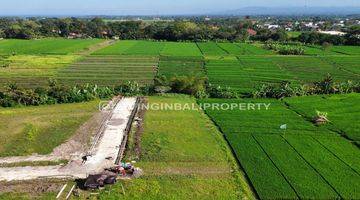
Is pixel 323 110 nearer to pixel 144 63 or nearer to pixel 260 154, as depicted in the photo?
pixel 260 154

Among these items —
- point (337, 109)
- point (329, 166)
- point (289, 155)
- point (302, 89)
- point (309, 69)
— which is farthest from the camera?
point (309, 69)

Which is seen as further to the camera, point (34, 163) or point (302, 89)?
point (302, 89)

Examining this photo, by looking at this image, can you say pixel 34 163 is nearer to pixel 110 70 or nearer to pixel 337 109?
pixel 337 109

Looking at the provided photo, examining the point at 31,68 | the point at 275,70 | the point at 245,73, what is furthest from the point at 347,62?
the point at 31,68

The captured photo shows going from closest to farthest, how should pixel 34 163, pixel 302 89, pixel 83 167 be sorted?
pixel 83 167
pixel 34 163
pixel 302 89

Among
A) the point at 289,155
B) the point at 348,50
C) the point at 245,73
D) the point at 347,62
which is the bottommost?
the point at 348,50

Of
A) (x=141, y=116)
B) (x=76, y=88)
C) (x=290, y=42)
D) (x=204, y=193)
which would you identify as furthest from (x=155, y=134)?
(x=290, y=42)

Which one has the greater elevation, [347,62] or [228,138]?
[228,138]
